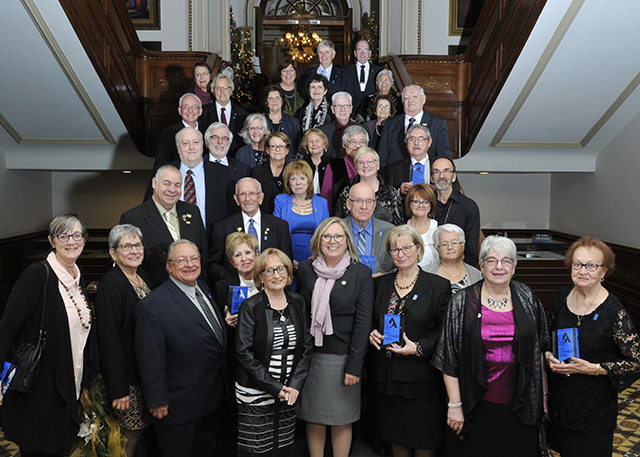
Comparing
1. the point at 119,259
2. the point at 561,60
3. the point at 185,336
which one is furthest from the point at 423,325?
the point at 561,60

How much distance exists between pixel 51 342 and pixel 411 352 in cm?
174

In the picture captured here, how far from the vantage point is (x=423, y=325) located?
10.1 ft

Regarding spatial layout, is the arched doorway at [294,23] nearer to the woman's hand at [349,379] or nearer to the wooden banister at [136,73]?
the wooden banister at [136,73]

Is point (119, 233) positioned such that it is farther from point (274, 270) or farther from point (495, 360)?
Result: point (495, 360)

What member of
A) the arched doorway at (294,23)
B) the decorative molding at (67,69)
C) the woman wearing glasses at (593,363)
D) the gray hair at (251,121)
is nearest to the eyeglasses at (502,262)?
the woman wearing glasses at (593,363)

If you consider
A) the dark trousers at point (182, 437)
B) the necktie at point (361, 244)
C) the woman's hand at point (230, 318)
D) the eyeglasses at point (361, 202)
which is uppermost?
the eyeglasses at point (361, 202)

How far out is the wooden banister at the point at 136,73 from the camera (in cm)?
584

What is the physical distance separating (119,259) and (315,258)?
1027mm

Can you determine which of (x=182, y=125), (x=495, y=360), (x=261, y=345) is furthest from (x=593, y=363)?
(x=182, y=125)

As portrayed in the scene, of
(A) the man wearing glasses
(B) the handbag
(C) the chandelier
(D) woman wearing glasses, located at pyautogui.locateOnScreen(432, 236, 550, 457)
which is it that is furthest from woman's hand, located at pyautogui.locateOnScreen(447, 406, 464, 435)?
(C) the chandelier

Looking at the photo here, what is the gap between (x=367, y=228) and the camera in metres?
3.68

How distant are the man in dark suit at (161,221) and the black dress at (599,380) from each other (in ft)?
7.36

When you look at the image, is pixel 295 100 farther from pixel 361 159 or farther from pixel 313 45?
pixel 313 45

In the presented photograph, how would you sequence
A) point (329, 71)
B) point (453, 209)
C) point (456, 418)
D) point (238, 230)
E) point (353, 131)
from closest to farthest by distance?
point (456, 418) → point (238, 230) → point (453, 209) → point (353, 131) → point (329, 71)
